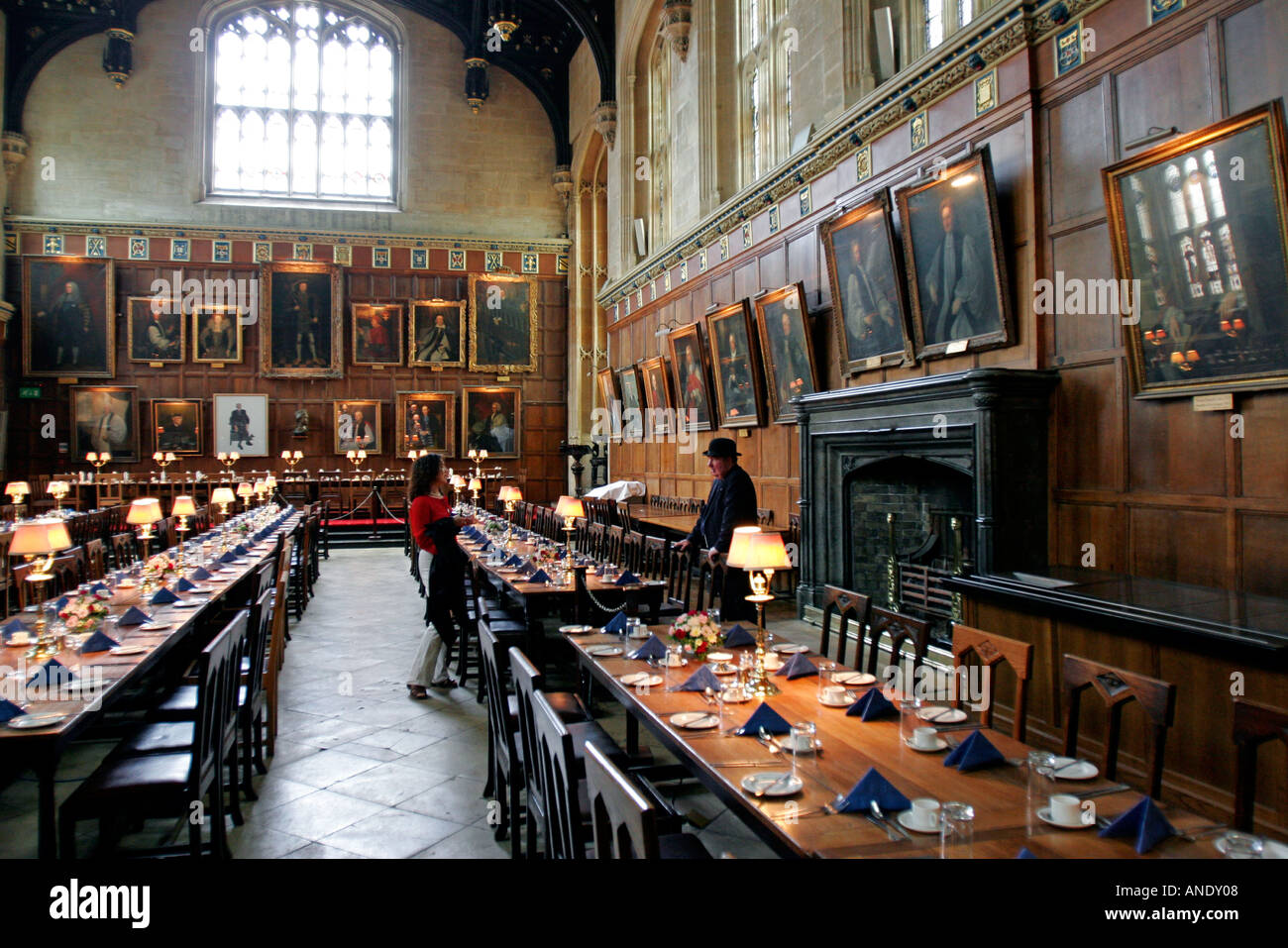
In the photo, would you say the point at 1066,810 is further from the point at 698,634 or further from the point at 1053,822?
the point at 698,634

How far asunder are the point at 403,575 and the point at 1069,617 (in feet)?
30.6

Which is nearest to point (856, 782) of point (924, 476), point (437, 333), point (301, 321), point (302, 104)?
point (924, 476)

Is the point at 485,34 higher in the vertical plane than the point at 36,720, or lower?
higher

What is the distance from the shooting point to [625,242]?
1491 cm

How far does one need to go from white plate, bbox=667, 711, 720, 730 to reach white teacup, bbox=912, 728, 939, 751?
24.5 inches

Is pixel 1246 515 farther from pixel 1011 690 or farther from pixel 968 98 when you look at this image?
pixel 968 98

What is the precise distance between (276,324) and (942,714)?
1808 cm

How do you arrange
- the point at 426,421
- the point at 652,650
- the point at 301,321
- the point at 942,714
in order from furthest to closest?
1. the point at 426,421
2. the point at 301,321
3. the point at 652,650
4. the point at 942,714

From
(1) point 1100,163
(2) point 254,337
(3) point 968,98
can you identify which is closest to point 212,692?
(1) point 1100,163

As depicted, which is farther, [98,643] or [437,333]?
[437,333]

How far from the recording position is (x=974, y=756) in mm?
2184

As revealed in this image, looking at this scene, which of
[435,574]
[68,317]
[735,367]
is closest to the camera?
[435,574]

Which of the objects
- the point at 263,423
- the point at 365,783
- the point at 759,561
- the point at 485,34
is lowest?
the point at 365,783
